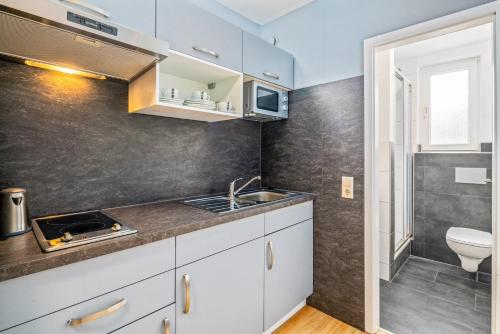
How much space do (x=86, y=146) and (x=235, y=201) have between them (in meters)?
0.98

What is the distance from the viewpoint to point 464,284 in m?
2.36

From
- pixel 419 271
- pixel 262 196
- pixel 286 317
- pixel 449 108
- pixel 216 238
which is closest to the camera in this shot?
pixel 216 238

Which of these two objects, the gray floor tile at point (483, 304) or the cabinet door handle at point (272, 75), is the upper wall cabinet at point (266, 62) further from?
the gray floor tile at point (483, 304)

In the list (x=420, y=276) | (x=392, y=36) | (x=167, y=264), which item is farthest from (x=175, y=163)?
(x=420, y=276)

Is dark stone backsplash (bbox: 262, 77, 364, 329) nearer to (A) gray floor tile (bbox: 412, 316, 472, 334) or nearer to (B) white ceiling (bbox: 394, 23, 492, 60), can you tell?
(A) gray floor tile (bbox: 412, 316, 472, 334)

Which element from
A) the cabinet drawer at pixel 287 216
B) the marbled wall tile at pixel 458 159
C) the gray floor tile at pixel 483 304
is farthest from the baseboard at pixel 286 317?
the marbled wall tile at pixel 458 159

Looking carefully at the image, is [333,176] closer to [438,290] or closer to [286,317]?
[286,317]

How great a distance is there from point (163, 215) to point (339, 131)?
4.51 ft

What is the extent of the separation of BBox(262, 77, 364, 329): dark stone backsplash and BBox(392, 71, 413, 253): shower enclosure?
42.4 inches

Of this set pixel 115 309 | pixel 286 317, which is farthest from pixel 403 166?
pixel 115 309

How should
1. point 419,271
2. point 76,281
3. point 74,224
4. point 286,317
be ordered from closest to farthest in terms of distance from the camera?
point 76,281
point 74,224
point 286,317
point 419,271

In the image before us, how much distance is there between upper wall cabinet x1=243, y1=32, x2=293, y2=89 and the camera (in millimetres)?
1793

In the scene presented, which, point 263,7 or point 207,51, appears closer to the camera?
point 207,51

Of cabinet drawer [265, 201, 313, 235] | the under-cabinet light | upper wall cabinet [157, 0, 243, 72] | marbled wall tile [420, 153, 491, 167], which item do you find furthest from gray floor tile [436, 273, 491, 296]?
the under-cabinet light
